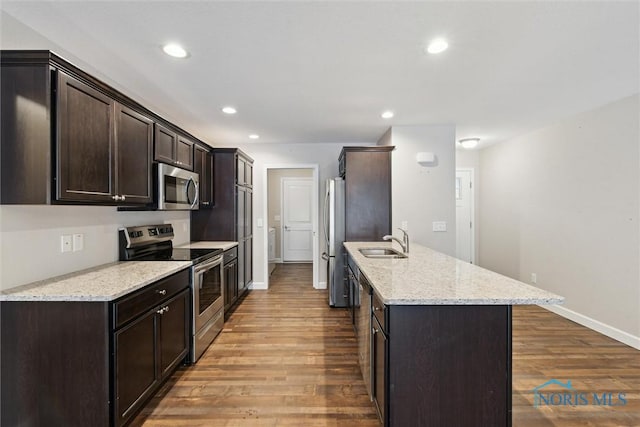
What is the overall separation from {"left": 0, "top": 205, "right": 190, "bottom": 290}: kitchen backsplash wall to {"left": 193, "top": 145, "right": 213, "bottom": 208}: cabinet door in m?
1.07

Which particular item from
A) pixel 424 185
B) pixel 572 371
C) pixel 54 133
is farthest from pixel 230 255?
pixel 572 371

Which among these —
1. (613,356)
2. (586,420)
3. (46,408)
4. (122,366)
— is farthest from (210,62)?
(613,356)

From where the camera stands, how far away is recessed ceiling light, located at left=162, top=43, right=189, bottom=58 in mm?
1910

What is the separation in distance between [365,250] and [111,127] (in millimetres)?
2453

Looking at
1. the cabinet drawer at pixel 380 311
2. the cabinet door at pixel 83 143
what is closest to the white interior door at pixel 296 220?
the cabinet door at pixel 83 143

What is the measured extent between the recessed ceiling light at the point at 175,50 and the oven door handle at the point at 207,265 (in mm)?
1667

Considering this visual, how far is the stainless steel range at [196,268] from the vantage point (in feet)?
8.21

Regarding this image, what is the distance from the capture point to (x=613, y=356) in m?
2.62

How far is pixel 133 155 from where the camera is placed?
2207mm

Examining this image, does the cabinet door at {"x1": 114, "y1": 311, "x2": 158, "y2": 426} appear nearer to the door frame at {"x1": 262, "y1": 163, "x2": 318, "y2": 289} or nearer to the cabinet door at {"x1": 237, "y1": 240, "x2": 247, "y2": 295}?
the cabinet door at {"x1": 237, "y1": 240, "x2": 247, "y2": 295}

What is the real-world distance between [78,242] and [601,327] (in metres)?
4.99

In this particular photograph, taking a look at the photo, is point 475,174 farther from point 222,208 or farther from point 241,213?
point 222,208

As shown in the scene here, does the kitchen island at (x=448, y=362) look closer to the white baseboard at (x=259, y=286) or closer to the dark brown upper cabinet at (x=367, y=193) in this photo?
the dark brown upper cabinet at (x=367, y=193)

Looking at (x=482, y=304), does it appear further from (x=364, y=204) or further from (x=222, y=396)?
(x=364, y=204)
